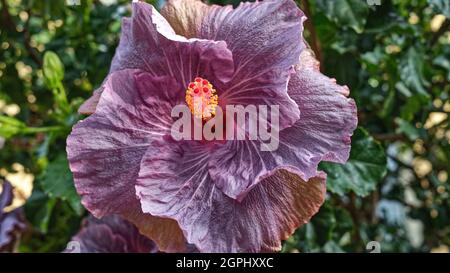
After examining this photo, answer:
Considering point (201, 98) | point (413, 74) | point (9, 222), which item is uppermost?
point (201, 98)

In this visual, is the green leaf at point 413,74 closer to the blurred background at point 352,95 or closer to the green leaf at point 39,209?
the blurred background at point 352,95

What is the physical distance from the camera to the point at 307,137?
3.53 feet

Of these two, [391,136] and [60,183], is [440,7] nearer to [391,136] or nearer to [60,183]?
[391,136]

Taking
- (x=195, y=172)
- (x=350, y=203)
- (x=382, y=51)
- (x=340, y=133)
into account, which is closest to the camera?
(x=340, y=133)

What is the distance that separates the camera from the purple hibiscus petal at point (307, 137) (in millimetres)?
1048

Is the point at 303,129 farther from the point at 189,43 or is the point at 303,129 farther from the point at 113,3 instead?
the point at 113,3

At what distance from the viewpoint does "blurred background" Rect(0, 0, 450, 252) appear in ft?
4.84

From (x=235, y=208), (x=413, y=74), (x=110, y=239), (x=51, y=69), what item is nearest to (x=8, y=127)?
(x=51, y=69)

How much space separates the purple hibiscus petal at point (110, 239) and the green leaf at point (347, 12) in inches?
29.3

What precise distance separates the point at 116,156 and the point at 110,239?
484 millimetres

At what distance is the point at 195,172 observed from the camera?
116 cm

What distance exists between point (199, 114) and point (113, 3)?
96 cm
